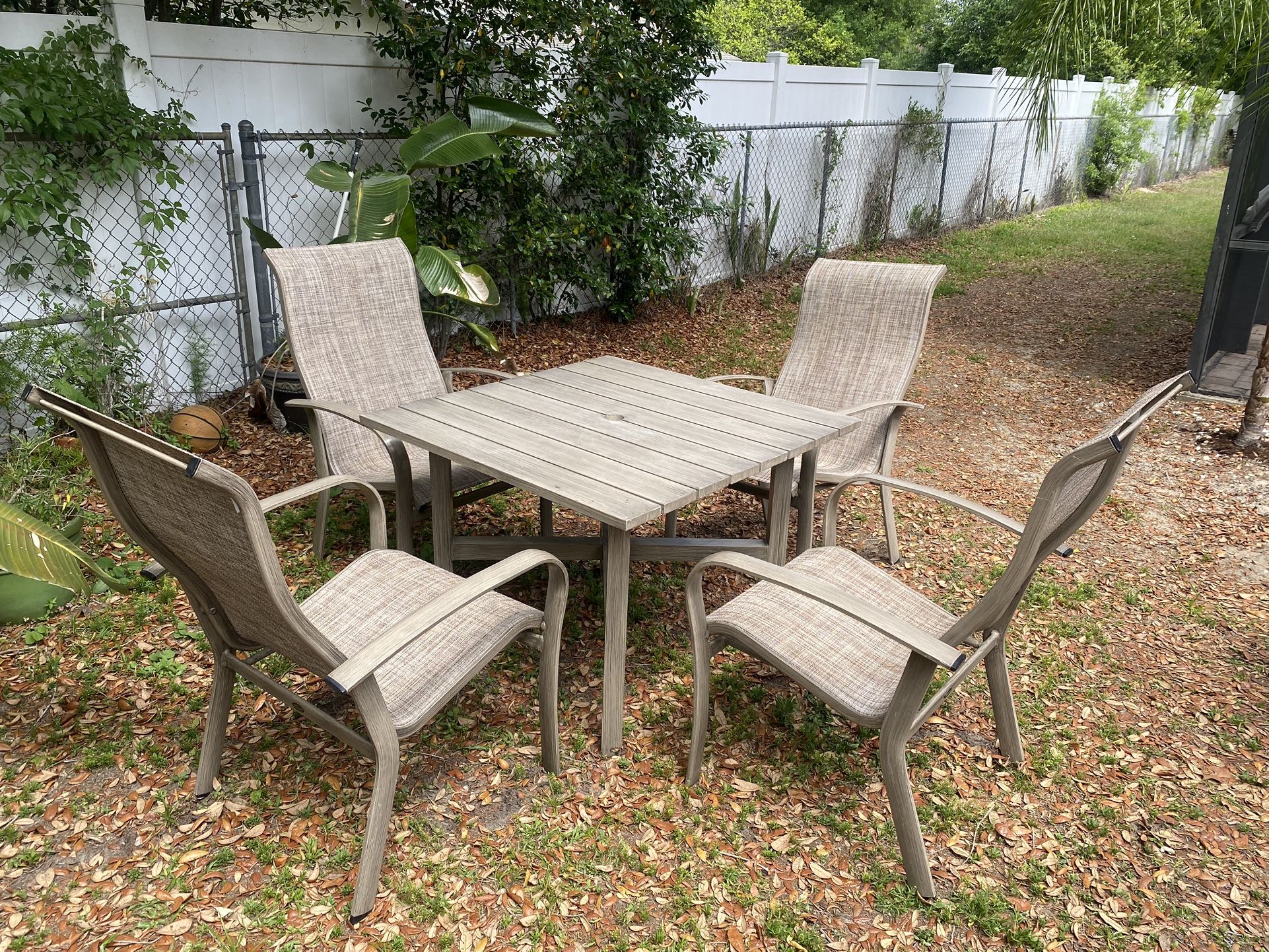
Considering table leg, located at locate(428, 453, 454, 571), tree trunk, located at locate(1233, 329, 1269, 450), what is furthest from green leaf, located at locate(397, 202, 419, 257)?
tree trunk, located at locate(1233, 329, 1269, 450)

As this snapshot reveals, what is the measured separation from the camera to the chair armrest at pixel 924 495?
2704 mm

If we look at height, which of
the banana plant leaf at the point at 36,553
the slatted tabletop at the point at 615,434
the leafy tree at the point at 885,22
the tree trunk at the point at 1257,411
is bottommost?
the tree trunk at the point at 1257,411

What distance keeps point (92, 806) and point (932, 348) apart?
6.70m

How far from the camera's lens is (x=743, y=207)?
905cm

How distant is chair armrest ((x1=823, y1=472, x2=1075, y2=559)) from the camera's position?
2.70 metres

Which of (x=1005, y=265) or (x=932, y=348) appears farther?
(x=1005, y=265)

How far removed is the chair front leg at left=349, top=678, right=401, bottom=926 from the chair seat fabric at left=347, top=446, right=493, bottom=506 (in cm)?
143

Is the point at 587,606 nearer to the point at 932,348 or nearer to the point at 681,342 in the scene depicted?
the point at 681,342

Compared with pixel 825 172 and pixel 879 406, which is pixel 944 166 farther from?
pixel 879 406

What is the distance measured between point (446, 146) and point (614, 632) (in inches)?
143

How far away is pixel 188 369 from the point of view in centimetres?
548

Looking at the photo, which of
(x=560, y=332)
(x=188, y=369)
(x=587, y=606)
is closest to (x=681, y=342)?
(x=560, y=332)

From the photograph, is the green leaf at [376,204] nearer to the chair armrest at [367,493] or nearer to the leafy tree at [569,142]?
the leafy tree at [569,142]

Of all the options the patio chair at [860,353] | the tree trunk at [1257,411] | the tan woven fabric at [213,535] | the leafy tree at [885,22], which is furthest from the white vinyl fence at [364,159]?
the leafy tree at [885,22]
